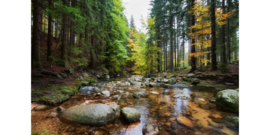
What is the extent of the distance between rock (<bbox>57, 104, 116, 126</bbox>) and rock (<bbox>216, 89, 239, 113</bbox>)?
9.48 ft

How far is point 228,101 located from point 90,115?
3374 millimetres

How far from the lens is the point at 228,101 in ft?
8.39

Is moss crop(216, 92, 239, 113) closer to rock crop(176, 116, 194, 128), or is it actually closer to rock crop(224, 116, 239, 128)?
rock crop(224, 116, 239, 128)

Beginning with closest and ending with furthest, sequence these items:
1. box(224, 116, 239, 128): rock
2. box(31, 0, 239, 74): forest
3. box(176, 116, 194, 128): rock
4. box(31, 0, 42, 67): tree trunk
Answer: box(224, 116, 239, 128): rock
box(176, 116, 194, 128): rock
box(31, 0, 42, 67): tree trunk
box(31, 0, 239, 74): forest

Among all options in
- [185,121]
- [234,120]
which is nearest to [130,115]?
[185,121]

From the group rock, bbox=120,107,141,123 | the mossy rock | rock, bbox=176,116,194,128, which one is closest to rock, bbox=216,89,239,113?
rock, bbox=176,116,194,128

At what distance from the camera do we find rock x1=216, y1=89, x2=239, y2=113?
2.49 m

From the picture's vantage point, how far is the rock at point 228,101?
2.49m

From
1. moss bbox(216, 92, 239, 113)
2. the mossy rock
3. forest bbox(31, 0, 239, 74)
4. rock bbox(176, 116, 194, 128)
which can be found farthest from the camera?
forest bbox(31, 0, 239, 74)
